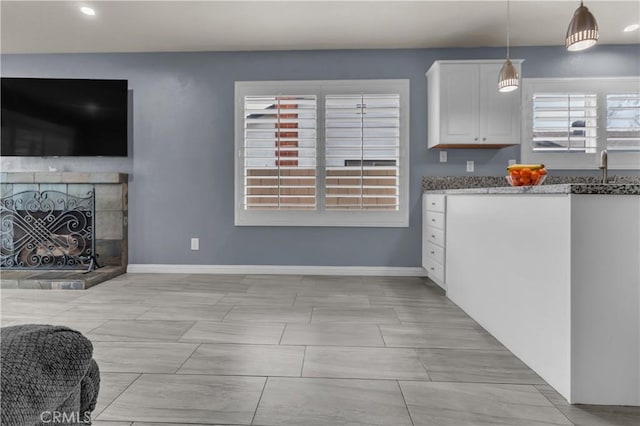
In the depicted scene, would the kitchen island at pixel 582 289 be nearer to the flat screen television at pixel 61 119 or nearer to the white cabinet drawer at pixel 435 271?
the white cabinet drawer at pixel 435 271

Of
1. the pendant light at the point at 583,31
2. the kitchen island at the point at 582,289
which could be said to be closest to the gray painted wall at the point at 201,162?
the pendant light at the point at 583,31

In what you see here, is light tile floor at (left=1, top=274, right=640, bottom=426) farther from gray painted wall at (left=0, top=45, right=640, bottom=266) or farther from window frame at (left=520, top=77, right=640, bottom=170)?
window frame at (left=520, top=77, right=640, bottom=170)

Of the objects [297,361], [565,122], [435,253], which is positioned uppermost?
[565,122]

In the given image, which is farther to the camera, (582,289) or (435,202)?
(435,202)

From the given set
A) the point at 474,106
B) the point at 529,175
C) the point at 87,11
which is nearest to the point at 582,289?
the point at 529,175

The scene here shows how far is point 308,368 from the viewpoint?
72.5 inches

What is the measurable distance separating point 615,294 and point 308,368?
135 cm

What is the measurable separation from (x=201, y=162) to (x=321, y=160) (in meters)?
1.33

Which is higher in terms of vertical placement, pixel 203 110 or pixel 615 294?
pixel 203 110

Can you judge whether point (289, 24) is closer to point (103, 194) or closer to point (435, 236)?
point (435, 236)

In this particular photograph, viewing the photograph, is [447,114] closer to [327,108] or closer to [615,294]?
[327,108]

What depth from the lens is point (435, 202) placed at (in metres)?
3.51

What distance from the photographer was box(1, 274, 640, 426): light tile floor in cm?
Result: 146

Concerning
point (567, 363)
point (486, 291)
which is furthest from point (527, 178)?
point (567, 363)
